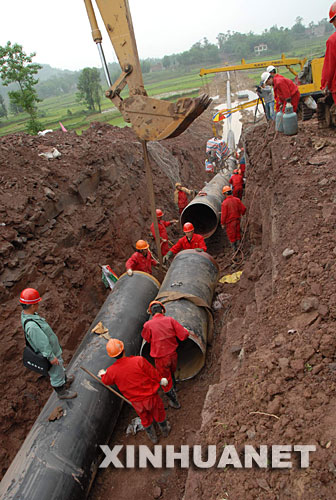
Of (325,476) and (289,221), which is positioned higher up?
(289,221)

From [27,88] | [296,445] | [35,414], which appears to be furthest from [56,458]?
[27,88]

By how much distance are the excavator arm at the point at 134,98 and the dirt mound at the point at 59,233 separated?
350 cm

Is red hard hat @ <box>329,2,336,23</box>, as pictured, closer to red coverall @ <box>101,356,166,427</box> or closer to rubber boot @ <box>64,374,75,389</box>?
red coverall @ <box>101,356,166,427</box>

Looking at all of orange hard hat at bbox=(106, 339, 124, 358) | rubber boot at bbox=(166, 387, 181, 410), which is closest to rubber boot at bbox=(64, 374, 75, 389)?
orange hard hat at bbox=(106, 339, 124, 358)

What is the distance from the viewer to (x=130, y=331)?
521cm

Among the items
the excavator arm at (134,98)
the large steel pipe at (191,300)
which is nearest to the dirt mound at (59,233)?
the large steel pipe at (191,300)

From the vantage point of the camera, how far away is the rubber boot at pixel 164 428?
14.5 feet

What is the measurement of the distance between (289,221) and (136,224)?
5.47 meters

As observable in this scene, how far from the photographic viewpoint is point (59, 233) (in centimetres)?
729

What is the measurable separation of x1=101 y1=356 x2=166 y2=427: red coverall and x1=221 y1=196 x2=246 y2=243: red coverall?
4.75 m

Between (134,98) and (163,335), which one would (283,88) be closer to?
(134,98)

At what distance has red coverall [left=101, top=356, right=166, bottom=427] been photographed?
3.78 meters

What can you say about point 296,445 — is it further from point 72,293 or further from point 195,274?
point 72,293

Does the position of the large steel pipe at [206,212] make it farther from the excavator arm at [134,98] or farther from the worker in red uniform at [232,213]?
the excavator arm at [134,98]
